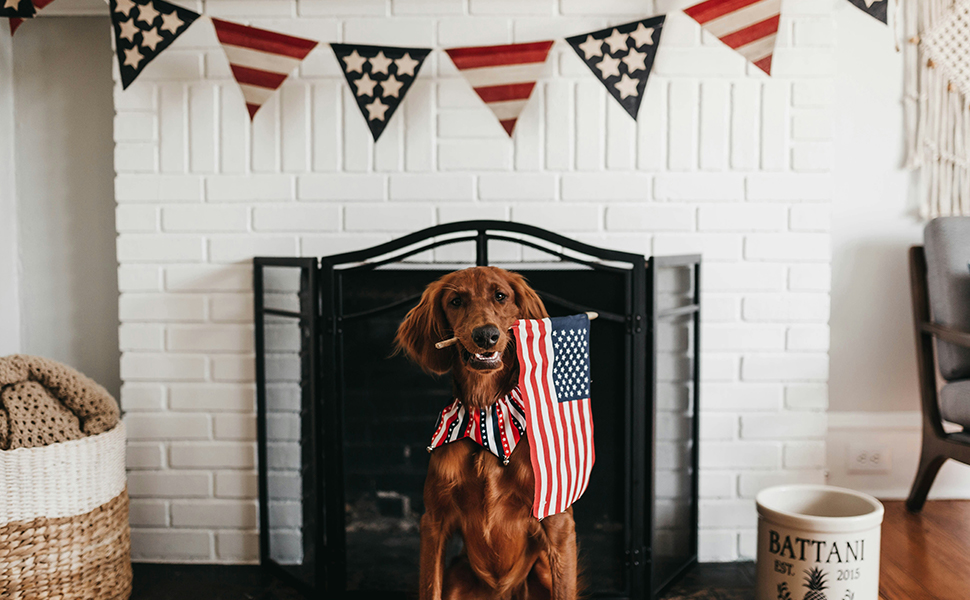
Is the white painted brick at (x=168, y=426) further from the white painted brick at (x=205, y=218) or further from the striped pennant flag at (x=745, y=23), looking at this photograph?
the striped pennant flag at (x=745, y=23)

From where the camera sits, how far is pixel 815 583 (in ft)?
4.34

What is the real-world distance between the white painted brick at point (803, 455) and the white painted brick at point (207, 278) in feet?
5.44

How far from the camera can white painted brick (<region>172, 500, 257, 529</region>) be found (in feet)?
5.89

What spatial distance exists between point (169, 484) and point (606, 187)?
155cm

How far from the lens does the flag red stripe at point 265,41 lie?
1.55 metres

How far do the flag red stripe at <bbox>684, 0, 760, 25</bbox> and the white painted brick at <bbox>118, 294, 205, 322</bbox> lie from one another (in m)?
1.54

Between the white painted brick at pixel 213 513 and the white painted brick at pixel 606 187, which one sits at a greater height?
the white painted brick at pixel 606 187

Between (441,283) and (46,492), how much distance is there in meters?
1.03

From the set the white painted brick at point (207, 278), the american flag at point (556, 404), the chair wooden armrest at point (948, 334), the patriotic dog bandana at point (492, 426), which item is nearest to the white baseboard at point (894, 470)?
the chair wooden armrest at point (948, 334)

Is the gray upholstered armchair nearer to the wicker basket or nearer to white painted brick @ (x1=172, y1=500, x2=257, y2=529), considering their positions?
white painted brick @ (x1=172, y1=500, x2=257, y2=529)

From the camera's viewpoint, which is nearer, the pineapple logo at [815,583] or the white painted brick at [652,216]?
the pineapple logo at [815,583]

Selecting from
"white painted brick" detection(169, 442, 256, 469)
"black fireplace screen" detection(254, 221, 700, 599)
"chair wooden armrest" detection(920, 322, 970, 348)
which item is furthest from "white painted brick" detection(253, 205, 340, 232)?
"chair wooden armrest" detection(920, 322, 970, 348)

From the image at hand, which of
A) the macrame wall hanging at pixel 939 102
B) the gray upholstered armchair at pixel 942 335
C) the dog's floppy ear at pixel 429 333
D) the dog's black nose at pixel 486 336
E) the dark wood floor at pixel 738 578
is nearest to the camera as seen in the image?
the dog's black nose at pixel 486 336

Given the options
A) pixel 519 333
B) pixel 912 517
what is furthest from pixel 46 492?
pixel 912 517
